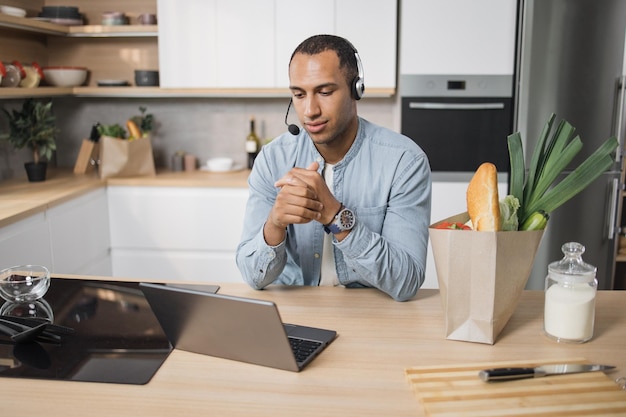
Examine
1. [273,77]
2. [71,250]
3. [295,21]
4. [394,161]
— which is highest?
[295,21]

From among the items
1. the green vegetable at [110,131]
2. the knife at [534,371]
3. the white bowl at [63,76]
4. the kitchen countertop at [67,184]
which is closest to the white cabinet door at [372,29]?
the kitchen countertop at [67,184]

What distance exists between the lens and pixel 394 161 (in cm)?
185

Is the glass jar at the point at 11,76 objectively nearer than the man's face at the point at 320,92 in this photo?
No

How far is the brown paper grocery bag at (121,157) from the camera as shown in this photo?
3559mm

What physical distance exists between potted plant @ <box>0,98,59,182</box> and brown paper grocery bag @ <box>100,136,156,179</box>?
0.85ft

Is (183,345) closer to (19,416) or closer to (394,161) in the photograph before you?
(19,416)

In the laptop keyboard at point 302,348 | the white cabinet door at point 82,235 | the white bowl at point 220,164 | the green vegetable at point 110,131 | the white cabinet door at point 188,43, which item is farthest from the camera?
the white bowl at point 220,164

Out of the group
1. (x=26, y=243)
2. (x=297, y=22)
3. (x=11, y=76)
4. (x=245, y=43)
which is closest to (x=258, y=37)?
(x=245, y=43)

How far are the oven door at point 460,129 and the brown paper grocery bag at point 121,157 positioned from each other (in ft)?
4.69

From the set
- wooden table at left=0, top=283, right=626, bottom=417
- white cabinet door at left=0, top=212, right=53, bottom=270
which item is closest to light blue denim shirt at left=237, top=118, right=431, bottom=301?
wooden table at left=0, top=283, right=626, bottom=417

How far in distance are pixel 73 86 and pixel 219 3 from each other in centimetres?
102

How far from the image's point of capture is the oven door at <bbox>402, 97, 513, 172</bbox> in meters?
3.30

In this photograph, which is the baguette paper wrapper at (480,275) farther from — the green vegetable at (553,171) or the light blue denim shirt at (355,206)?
the light blue denim shirt at (355,206)

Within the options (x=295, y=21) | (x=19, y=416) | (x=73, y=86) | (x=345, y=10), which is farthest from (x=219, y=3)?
(x=19, y=416)
